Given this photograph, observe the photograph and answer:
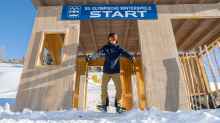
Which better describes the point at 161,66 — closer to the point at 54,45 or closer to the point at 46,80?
the point at 46,80

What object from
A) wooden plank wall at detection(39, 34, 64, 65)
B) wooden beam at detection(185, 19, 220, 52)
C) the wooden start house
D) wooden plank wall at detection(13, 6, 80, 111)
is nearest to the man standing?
the wooden start house

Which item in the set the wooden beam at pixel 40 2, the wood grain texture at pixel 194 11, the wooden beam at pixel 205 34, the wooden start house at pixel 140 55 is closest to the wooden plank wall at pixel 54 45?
the wooden start house at pixel 140 55

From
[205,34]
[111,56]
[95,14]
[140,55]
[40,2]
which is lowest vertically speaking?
[111,56]

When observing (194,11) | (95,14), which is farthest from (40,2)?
(194,11)

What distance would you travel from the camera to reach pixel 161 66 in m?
4.18

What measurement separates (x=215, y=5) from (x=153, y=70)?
3.75 m

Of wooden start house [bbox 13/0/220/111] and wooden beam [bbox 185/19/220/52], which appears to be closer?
wooden start house [bbox 13/0/220/111]

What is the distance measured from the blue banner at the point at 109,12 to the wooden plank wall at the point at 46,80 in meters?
0.57

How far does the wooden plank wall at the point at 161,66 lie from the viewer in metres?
3.76

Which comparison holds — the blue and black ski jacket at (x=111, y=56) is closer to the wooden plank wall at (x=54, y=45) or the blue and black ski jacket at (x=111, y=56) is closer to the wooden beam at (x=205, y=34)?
the wooden plank wall at (x=54, y=45)

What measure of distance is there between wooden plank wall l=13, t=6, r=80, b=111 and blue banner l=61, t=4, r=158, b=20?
0.57 meters

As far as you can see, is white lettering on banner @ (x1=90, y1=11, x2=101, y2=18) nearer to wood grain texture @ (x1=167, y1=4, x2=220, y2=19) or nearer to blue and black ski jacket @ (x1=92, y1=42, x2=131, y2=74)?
blue and black ski jacket @ (x1=92, y1=42, x2=131, y2=74)

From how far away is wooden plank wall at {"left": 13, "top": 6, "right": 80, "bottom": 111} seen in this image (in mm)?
3711

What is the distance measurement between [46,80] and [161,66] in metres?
3.52
